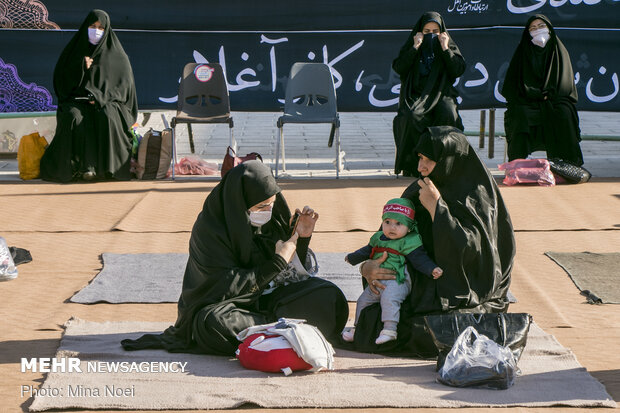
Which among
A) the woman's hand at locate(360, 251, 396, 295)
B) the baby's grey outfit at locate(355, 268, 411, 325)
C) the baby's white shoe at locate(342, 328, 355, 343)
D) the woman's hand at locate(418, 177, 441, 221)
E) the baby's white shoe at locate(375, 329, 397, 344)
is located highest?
the woman's hand at locate(418, 177, 441, 221)

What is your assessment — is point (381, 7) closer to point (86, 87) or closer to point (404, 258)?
point (86, 87)

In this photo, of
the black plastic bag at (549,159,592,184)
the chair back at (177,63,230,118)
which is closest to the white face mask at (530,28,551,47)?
the black plastic bag at (549,159,592,184)

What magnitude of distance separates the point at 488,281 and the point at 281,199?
39.7 inches

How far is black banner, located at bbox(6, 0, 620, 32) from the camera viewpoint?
10.3 meters

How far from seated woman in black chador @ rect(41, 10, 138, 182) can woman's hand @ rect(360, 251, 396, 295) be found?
4975mm

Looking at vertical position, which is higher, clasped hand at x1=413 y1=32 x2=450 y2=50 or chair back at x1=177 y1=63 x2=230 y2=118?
clasped hand at x1=413 y1=32 x2=450 y2=50

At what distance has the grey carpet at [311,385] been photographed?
12.8 feet

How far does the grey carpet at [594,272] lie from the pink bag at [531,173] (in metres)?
2.27

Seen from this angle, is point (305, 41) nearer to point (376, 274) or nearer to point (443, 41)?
point (443, 41)

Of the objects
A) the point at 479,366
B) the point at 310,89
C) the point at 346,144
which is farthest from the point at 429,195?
the point at 346,144

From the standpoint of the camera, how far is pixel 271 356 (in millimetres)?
4191

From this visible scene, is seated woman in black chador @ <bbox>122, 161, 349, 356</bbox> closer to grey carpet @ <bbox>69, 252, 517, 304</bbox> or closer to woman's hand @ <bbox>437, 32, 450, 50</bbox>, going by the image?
grey carpet @ <bbox>69, 252, 517, 304</bbox>

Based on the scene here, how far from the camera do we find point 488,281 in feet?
15.2

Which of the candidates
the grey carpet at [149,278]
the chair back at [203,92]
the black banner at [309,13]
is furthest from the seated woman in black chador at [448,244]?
the black banner at [309,13]
